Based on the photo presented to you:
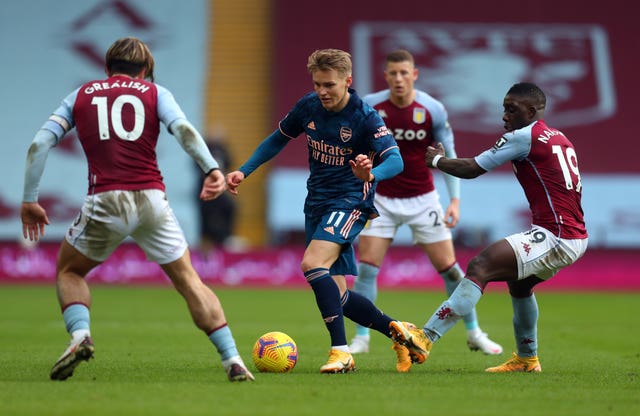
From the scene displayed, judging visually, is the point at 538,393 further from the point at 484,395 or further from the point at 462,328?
the point at 462,328

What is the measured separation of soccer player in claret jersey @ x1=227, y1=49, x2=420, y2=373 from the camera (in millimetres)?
7484

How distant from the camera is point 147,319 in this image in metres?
12.8

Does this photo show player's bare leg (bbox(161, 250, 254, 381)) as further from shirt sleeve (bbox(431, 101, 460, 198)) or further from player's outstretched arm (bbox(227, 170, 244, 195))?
shirt sleeve (bbox(431, 101, 460, 198))

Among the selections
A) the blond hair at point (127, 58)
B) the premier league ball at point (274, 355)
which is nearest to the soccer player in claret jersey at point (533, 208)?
the premier league ball at point (274, 355)

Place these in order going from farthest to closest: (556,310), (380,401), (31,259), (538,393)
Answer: (31,259)
(556,310)
(538,393)
(380,401)

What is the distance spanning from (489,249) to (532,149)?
0.78 metres

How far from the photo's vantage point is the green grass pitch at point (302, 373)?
5.82m

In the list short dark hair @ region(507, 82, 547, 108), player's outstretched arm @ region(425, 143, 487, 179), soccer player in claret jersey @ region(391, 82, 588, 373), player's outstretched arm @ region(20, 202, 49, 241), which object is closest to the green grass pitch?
soccer player in claret jersey @ region(391, 82, 588, 373)

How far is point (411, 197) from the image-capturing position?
32.7 ft

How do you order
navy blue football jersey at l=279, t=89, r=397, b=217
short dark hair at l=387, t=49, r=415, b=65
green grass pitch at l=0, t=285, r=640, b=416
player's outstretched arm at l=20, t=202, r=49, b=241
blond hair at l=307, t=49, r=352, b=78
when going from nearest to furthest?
green grass pitch at l=0, t=285, r=640, b=416 < player's outstretched arm at l=20, t=202, r=49, b=241 < blond hair at l=307, t=49, r=352, b=78 < navy blue football jersey at l=279, t=89, r=397, b=217 < short dark hair at l=387, t=49, r=415, b=65

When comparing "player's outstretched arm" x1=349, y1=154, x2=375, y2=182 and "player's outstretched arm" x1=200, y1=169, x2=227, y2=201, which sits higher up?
"player's outstretched arm" x1=349, y1=154, x2=375, y2=182

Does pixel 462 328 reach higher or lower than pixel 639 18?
lower

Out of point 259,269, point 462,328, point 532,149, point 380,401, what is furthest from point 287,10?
point 380,401

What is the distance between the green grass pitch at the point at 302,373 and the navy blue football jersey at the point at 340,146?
1.29 metres
